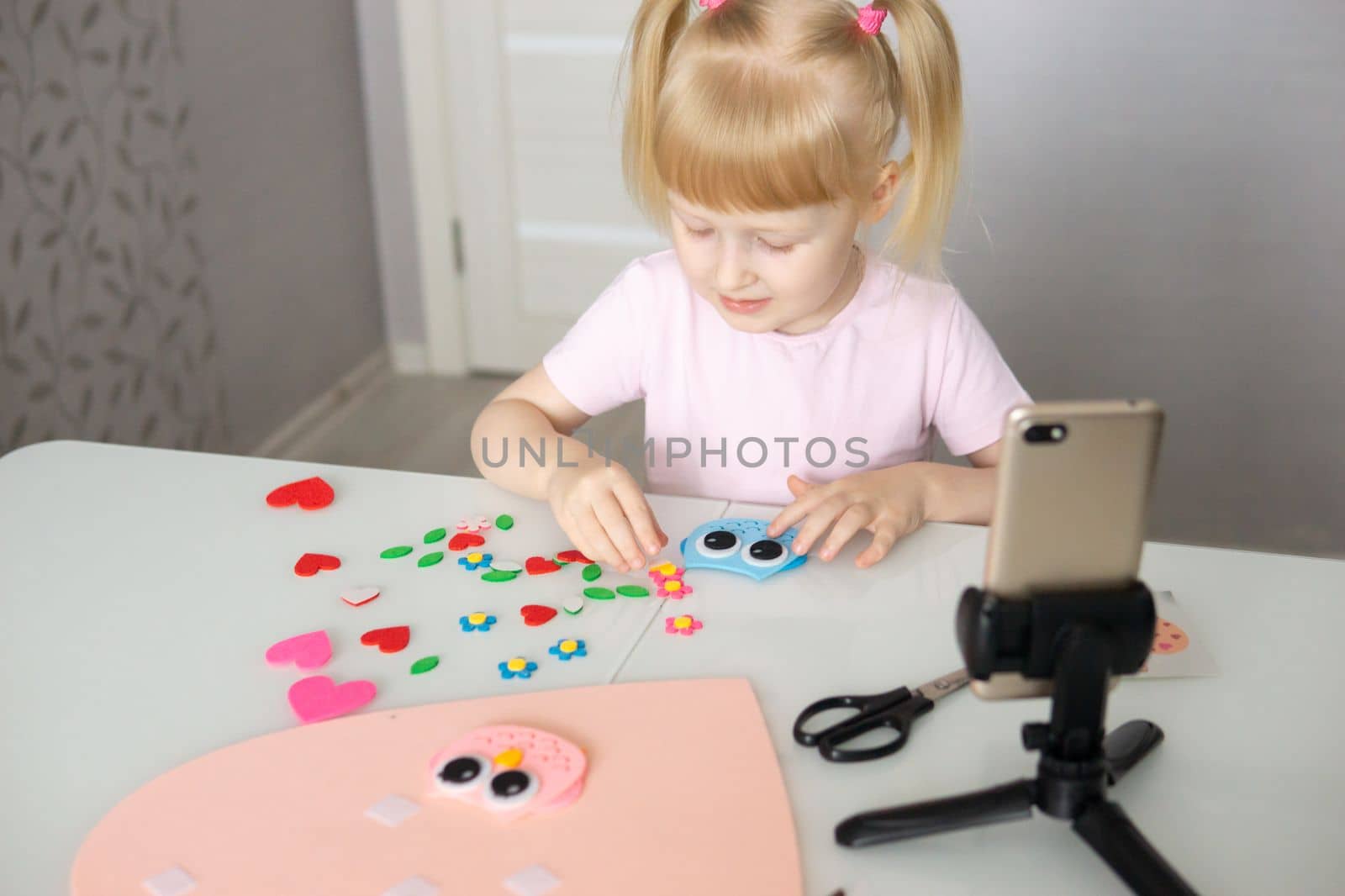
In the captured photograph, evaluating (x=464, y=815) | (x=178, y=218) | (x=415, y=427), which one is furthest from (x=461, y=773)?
(x=415, y=427)

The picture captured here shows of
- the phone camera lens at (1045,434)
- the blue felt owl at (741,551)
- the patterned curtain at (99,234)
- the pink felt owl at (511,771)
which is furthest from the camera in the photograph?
the patterned curtain at (99,234)

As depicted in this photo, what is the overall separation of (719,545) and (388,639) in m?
0.24

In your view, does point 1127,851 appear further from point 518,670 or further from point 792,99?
point 792,99

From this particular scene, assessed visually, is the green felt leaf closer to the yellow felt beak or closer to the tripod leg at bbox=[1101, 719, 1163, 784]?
the yellow felt beak

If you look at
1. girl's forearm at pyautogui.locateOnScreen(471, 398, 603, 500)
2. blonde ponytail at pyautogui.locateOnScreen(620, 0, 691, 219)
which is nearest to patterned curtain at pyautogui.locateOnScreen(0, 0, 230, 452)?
girl's forearm at pyautogui.locateOnScreen(471, 398, 603, 500)

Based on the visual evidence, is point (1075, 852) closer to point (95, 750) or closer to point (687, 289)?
point (95, 750)

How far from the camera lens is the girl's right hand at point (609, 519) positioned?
89 centimetres

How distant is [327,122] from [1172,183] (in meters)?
1.58

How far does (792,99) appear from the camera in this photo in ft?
3.10

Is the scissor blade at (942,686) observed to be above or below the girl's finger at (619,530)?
below

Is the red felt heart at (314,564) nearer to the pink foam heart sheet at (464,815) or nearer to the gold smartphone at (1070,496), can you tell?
the pink foam heart sheet at (464,815)

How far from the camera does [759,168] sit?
0.93 meters

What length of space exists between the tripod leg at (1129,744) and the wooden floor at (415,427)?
1746 mm

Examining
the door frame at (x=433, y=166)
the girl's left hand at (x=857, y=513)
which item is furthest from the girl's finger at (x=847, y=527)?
the door frame at (x=433, y=166)
